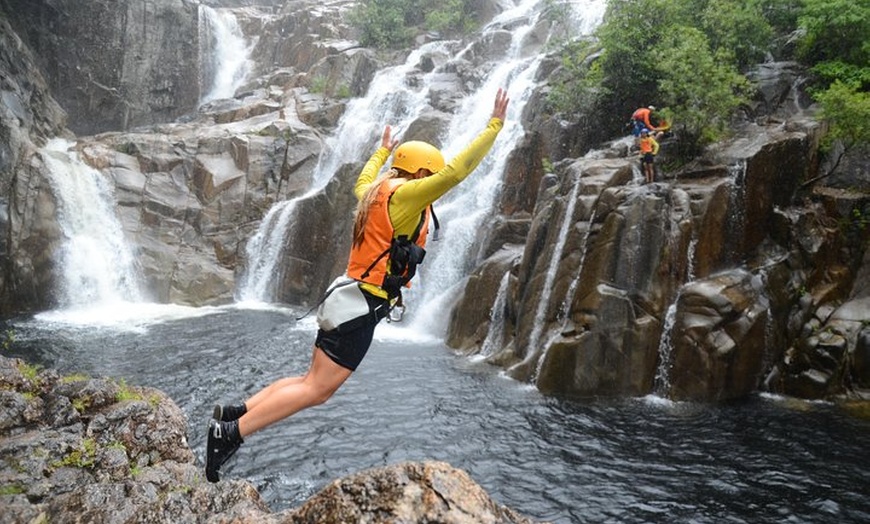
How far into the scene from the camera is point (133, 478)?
15.8ft

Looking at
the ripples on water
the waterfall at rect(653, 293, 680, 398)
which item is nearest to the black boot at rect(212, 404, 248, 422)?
the ripples on water

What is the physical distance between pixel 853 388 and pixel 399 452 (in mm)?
8421

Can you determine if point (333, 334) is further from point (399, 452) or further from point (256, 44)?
point (256, 44)

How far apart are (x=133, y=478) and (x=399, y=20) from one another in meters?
32.8

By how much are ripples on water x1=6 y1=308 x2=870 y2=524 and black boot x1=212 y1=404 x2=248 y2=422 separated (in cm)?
285

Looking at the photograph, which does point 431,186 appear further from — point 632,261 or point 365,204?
point 632,261

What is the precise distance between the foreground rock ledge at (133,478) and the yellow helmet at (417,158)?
214 cm

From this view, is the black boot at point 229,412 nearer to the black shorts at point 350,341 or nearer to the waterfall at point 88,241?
the black shorts at point 350,341

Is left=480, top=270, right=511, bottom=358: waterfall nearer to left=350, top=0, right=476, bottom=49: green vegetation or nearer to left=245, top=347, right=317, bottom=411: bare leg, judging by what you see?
left=245, top=347, right=317, bottom=411: bare leg

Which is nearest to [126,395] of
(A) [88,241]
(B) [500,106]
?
(B) [500,106]

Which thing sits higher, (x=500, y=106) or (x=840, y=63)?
(x=840, y=63)

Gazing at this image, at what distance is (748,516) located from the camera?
626 cm

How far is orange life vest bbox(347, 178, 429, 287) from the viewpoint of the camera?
3832mm

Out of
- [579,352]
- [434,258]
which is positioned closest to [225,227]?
[434,258]
